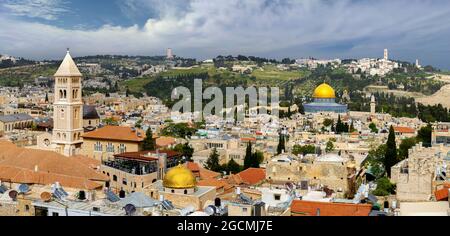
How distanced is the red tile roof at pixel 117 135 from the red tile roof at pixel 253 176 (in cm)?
317

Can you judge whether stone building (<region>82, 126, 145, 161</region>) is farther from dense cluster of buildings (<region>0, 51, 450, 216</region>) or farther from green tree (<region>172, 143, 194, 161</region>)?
green tree (<region>172, 143, 194, 161</region>)

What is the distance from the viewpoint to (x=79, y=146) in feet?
45.0

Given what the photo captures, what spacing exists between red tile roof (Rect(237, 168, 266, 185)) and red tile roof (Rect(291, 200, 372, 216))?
3.48m

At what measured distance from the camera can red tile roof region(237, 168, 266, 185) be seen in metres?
10.3

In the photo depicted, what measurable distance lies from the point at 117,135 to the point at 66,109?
138 cm

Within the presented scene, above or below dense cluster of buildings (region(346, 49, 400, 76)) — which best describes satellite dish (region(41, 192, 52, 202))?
below

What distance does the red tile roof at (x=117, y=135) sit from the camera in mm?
13055

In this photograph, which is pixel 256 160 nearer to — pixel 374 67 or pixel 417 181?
pixel 417 181

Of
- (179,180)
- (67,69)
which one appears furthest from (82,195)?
(67,69)

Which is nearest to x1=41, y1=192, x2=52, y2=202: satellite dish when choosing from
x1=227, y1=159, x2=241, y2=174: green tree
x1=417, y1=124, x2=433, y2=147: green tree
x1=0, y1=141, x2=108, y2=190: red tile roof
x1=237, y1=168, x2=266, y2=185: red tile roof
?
x1=0, y1=141, x2=108, y2=190: red tile roof

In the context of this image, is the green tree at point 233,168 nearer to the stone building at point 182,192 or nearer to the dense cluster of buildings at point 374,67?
the stone building at point 182,192
